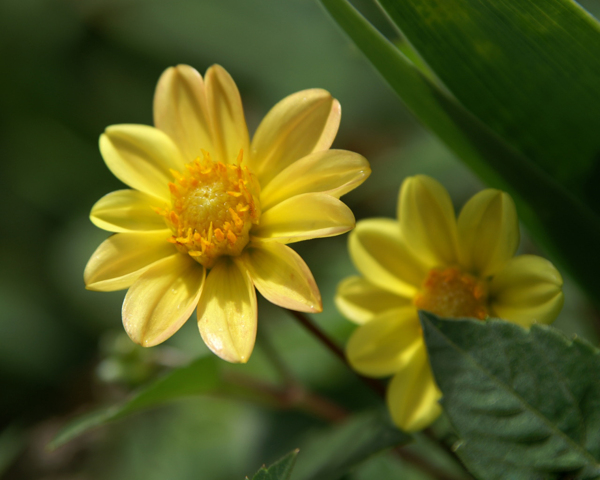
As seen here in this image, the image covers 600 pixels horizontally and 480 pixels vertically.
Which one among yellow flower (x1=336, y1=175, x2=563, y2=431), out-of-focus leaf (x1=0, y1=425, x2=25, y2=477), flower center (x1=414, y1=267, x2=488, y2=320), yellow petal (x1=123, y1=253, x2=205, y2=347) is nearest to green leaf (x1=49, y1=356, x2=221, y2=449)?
yellow petal (x1=123, y1=253, x2=205, y2=347)

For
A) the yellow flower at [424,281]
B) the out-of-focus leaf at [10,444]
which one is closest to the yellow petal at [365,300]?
the yellow flower at [424,281]

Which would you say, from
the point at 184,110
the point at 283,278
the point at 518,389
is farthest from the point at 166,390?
the point at 518,389

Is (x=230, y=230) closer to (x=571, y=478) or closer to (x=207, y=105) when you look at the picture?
(x=207, y=105)

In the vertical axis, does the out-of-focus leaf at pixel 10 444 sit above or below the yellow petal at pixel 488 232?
above

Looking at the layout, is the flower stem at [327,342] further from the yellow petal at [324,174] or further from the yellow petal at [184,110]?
the yellow petal at [184,110]

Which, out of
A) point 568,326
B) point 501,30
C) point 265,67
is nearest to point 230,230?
point 501,30

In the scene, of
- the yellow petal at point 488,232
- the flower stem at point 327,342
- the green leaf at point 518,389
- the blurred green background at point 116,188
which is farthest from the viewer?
the blurred green background at point 116,188

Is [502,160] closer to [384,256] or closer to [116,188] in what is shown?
[384,256]
